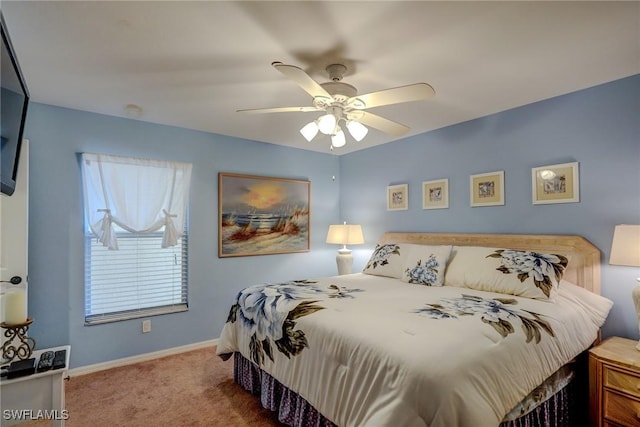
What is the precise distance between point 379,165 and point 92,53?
3109 mm

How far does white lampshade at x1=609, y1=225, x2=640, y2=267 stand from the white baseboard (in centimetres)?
358

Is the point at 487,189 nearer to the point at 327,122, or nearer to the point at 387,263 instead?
the point at 387,263

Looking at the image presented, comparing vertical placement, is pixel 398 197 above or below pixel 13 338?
above

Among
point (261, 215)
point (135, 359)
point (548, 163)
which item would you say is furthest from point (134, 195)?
point (548, 163)

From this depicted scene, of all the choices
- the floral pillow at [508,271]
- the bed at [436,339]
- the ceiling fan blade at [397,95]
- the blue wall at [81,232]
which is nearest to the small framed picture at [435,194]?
the bed at [436,339]

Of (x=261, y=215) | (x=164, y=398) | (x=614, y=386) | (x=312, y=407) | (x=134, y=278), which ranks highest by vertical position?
(x=261, y=215)

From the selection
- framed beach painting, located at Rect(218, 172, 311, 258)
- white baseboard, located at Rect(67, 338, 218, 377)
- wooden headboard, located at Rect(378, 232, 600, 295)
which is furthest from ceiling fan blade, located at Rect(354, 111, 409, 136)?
white baseboard, located at Rect(67, 338, 218, 377)

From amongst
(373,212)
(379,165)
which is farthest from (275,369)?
(379,165)

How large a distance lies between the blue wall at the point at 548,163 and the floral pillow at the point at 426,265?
570mm

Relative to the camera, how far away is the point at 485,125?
3064 millimetres

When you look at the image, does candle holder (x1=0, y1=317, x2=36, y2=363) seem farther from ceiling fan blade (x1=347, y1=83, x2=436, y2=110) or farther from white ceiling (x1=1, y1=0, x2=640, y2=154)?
ceiling fan blade (x1=347, y1=83, x2=436, y2=110)

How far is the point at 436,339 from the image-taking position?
147cm

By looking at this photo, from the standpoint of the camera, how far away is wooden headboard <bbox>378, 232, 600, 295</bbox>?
2.35 m

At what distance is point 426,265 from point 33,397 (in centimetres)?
268
